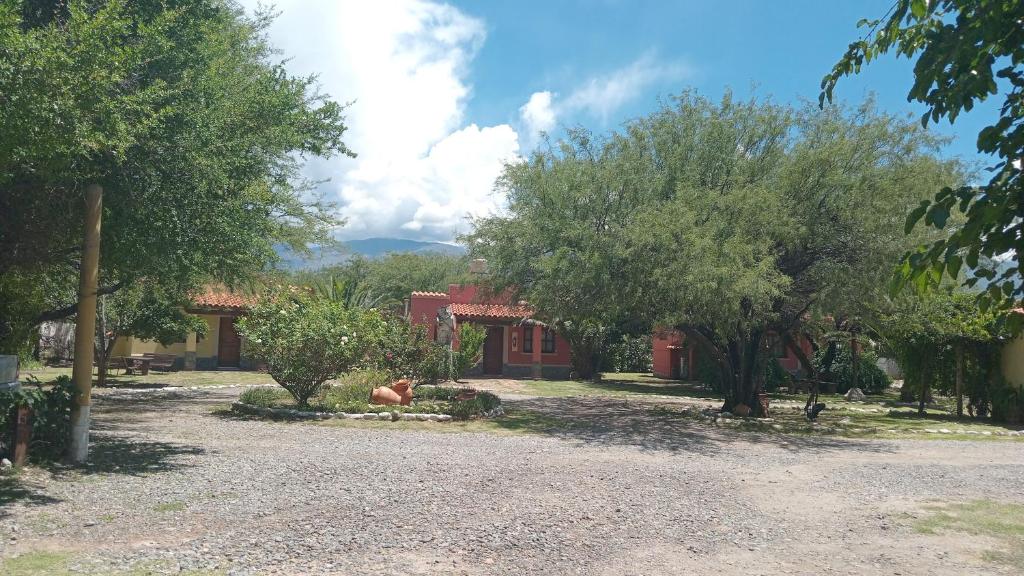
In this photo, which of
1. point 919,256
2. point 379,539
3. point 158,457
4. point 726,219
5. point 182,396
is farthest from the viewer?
point 182,396

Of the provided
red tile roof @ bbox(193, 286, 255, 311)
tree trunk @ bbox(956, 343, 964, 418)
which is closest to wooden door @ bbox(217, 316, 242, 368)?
red tile roof @ bbox(193, 286, 255, 311)

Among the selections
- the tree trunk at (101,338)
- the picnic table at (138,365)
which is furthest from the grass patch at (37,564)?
the picnic table at (138,365)

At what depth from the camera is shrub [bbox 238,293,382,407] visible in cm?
1462

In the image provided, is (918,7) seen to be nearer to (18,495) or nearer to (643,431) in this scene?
(18,495)

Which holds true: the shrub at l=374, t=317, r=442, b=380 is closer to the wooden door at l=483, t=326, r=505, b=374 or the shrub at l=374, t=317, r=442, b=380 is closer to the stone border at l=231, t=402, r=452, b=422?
the stone border at l=231, t=402, r=452, b=422

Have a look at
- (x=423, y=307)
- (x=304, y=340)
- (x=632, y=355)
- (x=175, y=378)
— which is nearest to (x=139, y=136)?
(x=304, y=340)

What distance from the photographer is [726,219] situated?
44.4ft

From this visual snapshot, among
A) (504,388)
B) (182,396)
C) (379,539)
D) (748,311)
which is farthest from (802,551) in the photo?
(504,388)

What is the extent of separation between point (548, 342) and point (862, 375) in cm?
1229

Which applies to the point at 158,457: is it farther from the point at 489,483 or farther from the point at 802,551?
the point at 802,551

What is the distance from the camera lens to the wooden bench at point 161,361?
27.0 metres

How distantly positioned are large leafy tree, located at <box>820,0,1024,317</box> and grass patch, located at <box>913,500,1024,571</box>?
411 centimetres

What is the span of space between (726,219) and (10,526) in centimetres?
1142

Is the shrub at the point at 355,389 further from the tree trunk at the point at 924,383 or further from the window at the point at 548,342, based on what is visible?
the window at the point at 548,342
